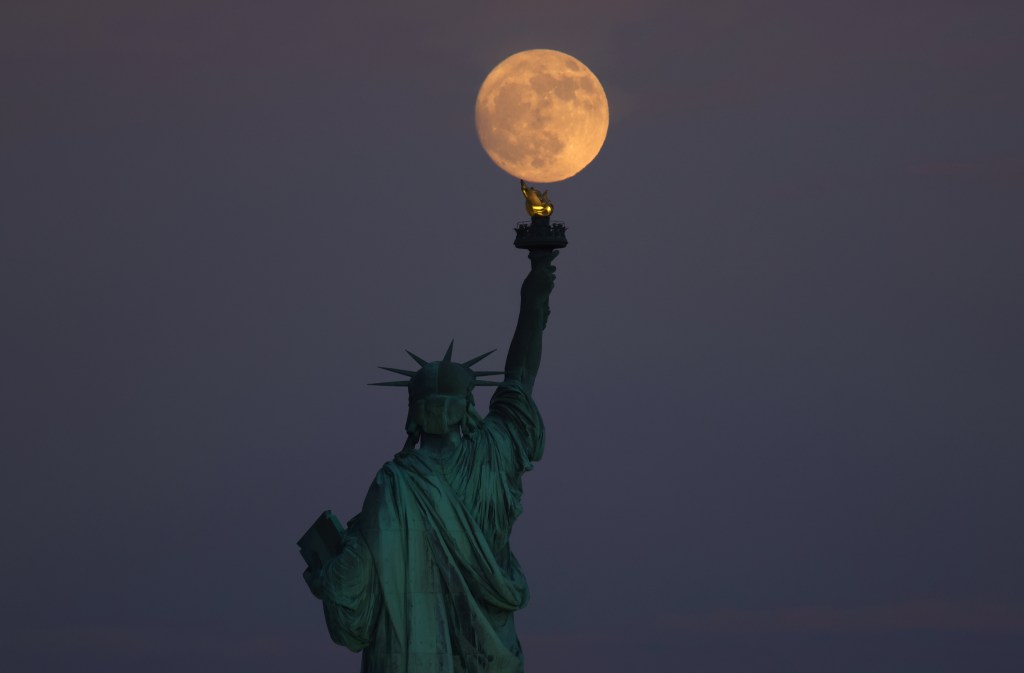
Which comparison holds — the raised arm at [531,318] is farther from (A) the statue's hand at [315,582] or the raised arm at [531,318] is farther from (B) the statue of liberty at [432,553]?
(A) the statue's hand at [315,582]

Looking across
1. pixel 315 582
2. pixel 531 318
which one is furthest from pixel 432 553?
pixel 531 318

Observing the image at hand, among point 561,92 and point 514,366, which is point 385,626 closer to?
point 514,366

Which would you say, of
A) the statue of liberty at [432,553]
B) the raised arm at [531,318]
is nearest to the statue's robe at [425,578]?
the statue of liberty at [432,553]

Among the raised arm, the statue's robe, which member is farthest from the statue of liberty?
the raised arm

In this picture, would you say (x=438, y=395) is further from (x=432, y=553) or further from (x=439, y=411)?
(x=432, y=553)

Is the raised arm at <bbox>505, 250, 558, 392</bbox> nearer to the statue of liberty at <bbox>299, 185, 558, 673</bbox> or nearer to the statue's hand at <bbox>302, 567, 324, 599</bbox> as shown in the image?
the statue of liberty at <bbox>299, 185, 558, 673</bbox>
